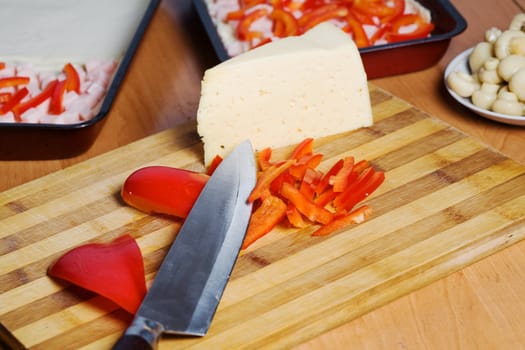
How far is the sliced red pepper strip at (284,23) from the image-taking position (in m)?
2.12

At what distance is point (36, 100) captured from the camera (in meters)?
1.87

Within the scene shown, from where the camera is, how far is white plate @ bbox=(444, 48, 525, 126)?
182 cm

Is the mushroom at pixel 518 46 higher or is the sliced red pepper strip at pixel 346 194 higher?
the mushroom at pixel 518 46

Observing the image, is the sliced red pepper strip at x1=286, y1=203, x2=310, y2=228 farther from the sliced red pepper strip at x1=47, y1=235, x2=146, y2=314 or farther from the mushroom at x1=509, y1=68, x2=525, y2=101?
the mushroom at x1=509, y1=68, x2=525, y2=101

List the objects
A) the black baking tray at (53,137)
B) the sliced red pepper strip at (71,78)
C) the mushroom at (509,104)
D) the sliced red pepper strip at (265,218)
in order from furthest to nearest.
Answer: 1. the sliced red pepper strip at (71,78)
2. the mushroom at (509,104)
3. the black baking tray at (53,137)
4. the sliced red pepper strip at (265,218)

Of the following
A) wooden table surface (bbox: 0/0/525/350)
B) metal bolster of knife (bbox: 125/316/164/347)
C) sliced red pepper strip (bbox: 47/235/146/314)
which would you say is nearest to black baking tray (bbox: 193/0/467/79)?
wooden table surface (bbox: 0/0/525/350)

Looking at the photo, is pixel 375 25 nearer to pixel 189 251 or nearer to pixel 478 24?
pixel 478 24

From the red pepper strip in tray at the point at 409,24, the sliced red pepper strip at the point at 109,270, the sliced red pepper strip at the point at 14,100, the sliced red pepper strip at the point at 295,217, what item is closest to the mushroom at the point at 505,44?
the red pepper strip in tray at the point at 409,24

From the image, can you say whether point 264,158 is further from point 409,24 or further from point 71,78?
point 409,24

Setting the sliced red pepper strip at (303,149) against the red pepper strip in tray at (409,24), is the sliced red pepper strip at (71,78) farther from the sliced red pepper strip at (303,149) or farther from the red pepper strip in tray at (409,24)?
the red pepper strip in tray at (409,24)

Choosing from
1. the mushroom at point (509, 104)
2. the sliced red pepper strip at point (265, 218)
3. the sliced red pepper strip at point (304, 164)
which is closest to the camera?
the sliced red pepper strip at point (265, 218)

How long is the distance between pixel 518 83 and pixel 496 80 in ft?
0.27

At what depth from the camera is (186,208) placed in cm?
151

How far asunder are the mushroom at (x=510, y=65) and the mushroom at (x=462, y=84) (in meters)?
Answer: 0.08
